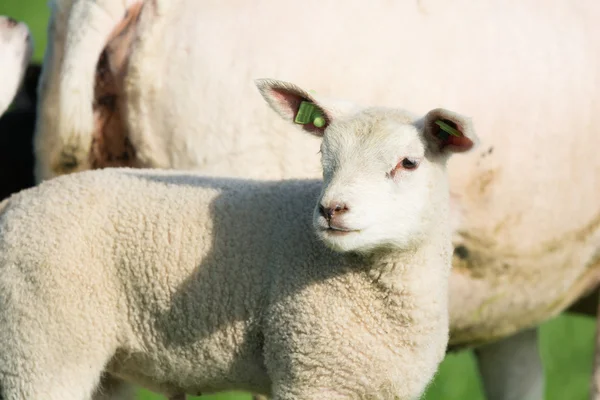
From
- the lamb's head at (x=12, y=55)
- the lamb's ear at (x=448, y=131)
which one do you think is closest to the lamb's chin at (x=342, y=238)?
the lamb's ear at (x=448, y=131)

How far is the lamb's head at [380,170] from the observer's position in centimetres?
366

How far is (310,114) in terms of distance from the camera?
4059 millimetres

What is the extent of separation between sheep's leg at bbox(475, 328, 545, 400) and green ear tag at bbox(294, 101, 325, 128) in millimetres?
2823

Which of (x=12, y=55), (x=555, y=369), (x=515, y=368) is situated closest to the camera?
(x=12, y=55)

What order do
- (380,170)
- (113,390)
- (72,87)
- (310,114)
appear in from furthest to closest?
(72,87)
(113,390)
(310,114)
(380,170)

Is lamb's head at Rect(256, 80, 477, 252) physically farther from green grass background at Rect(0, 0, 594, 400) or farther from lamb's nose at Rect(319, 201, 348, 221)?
green grass background at Rect(0, 0, 594, 400)

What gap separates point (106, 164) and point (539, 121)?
6.33ft

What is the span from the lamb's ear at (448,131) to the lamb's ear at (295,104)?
1.17 feet

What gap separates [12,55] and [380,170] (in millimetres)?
2472

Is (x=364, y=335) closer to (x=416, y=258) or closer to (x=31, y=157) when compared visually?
(x=416, y=258)

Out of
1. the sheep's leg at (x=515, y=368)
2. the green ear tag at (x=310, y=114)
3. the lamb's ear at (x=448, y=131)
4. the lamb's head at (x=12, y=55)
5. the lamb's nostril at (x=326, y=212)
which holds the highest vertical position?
the lamb's ear at (x=448, y=131)

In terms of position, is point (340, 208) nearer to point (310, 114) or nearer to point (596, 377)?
point (310, 114)

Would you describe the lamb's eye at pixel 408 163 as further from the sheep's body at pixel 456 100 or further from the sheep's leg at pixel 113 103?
the sheep's leg at pixel 113 103

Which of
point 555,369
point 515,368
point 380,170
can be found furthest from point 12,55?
point 555,369
